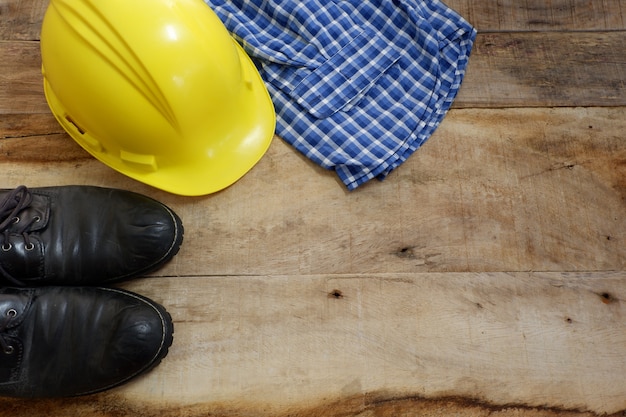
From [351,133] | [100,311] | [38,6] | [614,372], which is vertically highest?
[38,6]

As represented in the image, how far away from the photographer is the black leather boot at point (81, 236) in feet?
2.98

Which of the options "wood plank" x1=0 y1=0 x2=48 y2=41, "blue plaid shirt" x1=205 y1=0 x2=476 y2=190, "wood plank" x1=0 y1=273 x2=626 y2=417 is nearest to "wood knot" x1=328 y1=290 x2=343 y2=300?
"wood plank" x1=0 y1=273 x2=626 y2=417

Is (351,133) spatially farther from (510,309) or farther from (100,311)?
(100,311)

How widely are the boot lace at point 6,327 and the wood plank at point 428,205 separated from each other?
24cm

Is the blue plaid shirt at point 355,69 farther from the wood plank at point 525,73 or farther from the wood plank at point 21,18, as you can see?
the wood plank at point 21,18

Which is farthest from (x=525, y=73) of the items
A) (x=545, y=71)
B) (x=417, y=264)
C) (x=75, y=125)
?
(x=75, y=125)

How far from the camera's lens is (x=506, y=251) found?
0.99m

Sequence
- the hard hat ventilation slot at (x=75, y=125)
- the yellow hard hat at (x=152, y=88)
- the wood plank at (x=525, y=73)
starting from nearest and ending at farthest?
the yellow hard hat at (x=152, y=88) < the hard hat ventilation slot at (x=75, y=125) < the wood plank at (x=525, y=73)

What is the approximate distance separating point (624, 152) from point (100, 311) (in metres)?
0.91

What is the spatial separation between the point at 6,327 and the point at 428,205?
676mm

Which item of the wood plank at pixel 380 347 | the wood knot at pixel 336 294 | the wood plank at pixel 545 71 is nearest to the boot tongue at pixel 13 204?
the wood plank at pixel 380 347

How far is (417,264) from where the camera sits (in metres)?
0.98

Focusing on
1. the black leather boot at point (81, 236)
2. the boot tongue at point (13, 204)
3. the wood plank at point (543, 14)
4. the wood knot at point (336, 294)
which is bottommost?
the wood knot at point (336, 294)

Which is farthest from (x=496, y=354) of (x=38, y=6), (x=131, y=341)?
(x=38, y=6)
